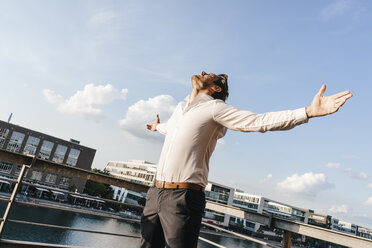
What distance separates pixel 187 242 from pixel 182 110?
2.40 ft

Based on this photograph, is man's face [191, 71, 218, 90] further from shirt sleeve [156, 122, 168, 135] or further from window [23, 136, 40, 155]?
window [23, 136, 40, 155]

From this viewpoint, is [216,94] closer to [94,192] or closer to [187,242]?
[187,242]

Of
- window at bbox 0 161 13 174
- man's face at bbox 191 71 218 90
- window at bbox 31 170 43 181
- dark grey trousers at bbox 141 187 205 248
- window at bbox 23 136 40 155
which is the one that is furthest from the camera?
window at bbox 23 136 40 155

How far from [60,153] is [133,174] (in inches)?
1099

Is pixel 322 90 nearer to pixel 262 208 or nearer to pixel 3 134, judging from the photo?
pixel 3 134

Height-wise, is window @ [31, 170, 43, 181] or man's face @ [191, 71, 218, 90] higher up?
man's face @ [191, 71, 218, 90]

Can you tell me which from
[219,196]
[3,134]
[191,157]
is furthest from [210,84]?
[219,196]

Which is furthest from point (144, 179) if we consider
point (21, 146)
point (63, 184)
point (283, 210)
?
point (283, 210)

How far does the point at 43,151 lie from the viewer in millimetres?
45094

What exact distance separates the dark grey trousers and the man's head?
0.61 meters

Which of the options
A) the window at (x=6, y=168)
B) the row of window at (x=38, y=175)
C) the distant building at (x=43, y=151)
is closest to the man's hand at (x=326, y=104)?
the distant building at (x=43, y=151)

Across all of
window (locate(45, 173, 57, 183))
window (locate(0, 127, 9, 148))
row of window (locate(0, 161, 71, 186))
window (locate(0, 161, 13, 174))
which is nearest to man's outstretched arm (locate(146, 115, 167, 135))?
row of window (locate(0, 161, 71, 186))

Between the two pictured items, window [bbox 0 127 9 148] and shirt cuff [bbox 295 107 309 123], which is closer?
shirt cuff [bbox 295 107 309 123]

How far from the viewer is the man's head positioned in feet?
5.04
